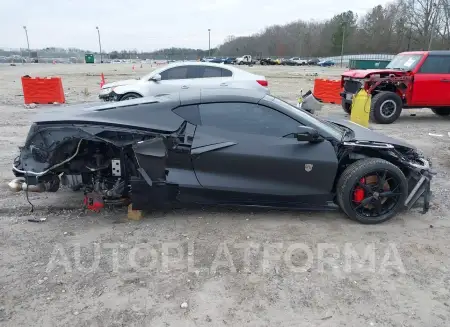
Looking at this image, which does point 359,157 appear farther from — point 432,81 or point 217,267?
point 432,81

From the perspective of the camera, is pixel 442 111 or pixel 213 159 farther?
pixel 442 111

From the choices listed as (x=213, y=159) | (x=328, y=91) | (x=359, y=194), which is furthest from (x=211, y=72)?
(x=359, y=194)

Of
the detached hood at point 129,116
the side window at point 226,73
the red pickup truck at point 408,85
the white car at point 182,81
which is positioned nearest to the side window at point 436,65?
the red pickup truck at point 408,85

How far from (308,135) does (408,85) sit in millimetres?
7566

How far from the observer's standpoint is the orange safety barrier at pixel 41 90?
1239cm

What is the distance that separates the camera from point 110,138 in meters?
3.77

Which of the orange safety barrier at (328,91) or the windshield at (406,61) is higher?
the windshield at (406,61)

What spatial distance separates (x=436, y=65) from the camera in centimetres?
996

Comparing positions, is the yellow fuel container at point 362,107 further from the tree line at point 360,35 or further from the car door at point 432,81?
the tree line at point 360,35

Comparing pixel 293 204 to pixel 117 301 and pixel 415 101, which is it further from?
pixel 415 101

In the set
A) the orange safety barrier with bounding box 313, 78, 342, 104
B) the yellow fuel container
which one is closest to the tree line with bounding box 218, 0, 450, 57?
the orange safety barrier with bounding box 313, 78, 342, 104

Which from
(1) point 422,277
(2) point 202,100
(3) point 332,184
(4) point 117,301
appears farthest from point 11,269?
(1) point 422,277

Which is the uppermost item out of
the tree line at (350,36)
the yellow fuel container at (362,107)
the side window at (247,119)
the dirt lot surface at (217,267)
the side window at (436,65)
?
the tree line at (350,36)

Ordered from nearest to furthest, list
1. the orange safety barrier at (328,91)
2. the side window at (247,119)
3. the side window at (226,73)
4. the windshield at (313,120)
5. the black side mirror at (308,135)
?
the black side mirror at (308,135) → the side window at (247,119) → the windshield at (313,120) → the side window at (226,73) → the orange safety barrier at (328,91)
